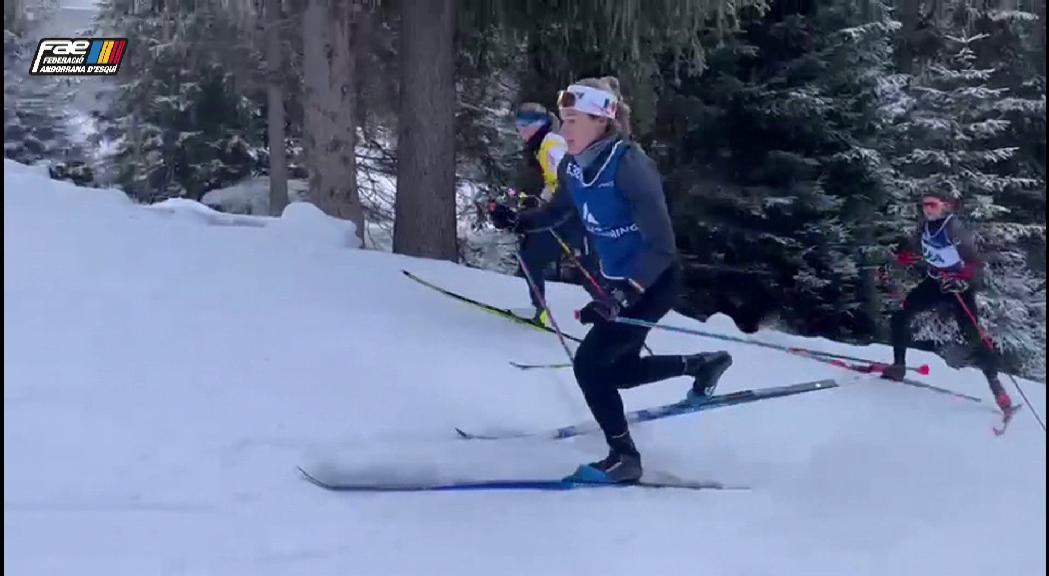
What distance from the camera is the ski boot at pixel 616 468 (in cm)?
505

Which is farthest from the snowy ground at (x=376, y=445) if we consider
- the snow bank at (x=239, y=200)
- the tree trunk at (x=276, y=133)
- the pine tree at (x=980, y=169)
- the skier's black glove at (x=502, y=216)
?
→ the pine tree at (x=980, y=169)

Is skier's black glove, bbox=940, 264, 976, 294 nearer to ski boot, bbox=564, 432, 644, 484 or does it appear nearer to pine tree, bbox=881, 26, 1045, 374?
ski boot, bbox=564, 432, 644, 484

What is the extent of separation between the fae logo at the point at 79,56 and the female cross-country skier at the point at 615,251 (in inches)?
581

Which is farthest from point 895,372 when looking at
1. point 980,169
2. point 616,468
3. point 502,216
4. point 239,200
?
point 980,169

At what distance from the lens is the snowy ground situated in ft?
14.0

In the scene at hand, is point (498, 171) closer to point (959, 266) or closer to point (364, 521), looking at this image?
point (959, 266)

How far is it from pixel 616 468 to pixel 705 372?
777 millimetres

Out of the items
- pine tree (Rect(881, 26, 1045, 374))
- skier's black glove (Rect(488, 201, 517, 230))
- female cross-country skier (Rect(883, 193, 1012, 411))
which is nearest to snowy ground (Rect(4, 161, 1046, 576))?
female cross-country skier (Rect(883, 193, 1012, 411))

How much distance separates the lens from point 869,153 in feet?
47.3

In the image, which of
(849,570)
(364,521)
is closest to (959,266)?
(849,570)

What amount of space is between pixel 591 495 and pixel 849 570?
3.79 ft

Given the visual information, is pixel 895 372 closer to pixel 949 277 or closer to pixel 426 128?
pixel 949 277

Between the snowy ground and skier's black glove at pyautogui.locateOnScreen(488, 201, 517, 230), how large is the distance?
90cm

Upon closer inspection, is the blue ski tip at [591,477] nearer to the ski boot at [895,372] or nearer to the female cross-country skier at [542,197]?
the female cross-country skier at [542,197]
